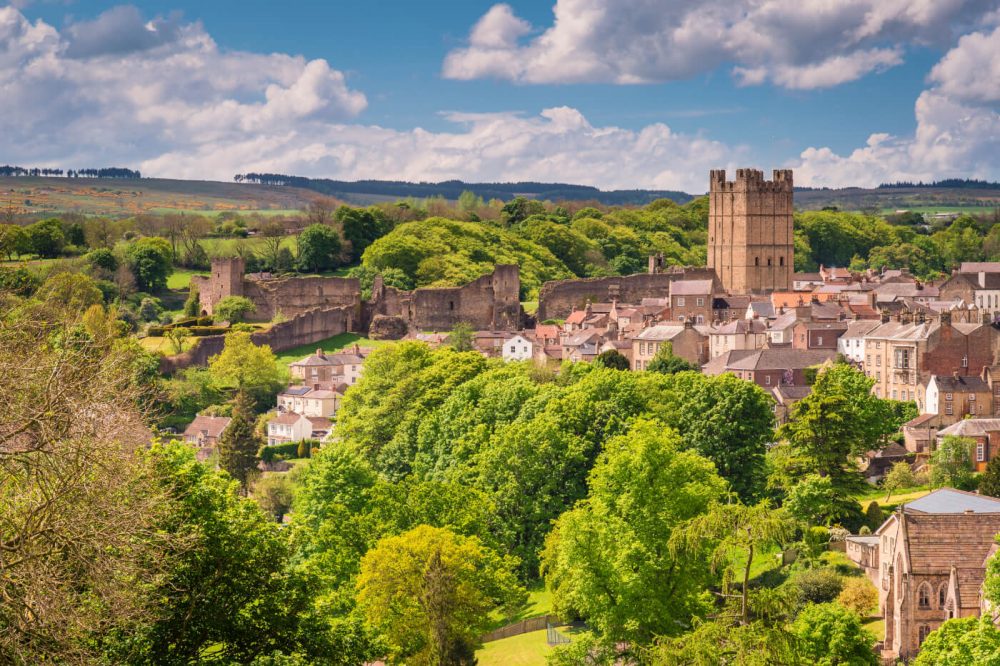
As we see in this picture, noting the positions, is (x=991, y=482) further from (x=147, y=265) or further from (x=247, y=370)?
(x=147, y=265)

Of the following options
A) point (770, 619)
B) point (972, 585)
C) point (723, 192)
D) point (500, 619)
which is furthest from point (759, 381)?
point (723, 192)

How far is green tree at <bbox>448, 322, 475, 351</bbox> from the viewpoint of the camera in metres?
69.5

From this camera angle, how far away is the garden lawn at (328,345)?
74.1 m

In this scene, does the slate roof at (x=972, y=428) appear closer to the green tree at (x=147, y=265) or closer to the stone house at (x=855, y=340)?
the stone house at (x=855, y=340)

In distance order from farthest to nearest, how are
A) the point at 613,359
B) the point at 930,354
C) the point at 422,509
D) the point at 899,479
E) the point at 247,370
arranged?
the point at 247,370, the point at 613,359, the point at 930,354, the point at 899,479, the point at 422,509

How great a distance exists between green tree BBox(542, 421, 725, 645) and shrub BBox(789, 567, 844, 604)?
8.11ft

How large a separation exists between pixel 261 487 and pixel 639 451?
22140 millimetres

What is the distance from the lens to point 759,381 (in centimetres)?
5578

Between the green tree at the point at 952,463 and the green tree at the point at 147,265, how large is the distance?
180 feet

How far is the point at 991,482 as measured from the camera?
3625 centimetres

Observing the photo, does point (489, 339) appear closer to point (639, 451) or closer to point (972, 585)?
point (639, 451)

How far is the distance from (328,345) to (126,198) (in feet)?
314

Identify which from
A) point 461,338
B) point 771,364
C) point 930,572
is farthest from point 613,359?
point 930,572

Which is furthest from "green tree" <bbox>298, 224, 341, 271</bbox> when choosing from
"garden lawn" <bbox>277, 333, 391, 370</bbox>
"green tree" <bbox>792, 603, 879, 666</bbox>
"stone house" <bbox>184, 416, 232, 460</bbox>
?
"green tree" <bbox>792, 603, 879, 666</bbox>
